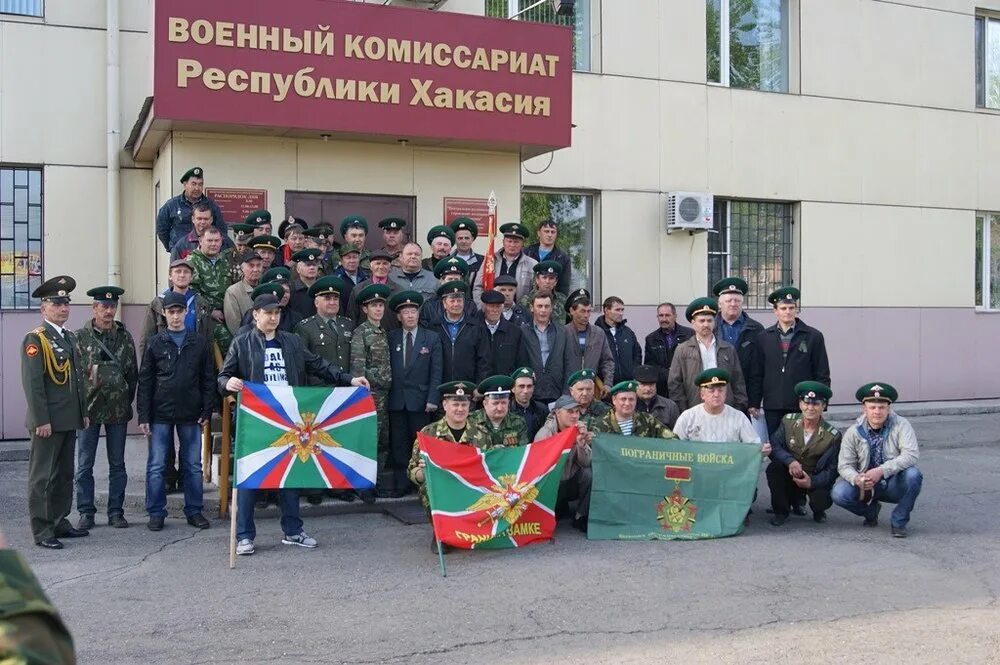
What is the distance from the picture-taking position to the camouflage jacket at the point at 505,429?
890 cm

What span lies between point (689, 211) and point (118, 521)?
10.5 m

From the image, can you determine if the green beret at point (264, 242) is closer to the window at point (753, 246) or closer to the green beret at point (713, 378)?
the green beret at point (713, 378)

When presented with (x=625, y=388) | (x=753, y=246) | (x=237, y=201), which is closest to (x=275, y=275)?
→ (x=237, y=201)

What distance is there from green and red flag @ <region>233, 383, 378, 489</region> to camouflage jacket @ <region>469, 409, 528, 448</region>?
90 cm

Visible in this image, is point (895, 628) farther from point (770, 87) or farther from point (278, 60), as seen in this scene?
point (770, 87)

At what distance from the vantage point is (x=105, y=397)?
A: 9.16 metres

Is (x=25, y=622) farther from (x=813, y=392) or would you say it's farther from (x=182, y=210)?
(x=182, y=210)

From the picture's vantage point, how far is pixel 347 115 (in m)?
12.3

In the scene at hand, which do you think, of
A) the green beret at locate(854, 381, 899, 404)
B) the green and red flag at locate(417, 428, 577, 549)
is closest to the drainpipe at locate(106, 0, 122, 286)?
the green and red flag at locate(417, 428, 577, 549)

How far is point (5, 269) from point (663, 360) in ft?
27.7

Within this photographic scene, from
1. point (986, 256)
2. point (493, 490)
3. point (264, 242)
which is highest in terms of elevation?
point (986, 256)

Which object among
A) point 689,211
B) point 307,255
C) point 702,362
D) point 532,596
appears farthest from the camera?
point 689,211

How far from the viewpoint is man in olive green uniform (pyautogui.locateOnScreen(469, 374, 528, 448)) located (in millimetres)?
8906

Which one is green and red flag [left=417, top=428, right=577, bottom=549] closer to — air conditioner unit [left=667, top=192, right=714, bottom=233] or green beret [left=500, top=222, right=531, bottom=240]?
green beret [left=500, top=222, right=531, bottom=240]
